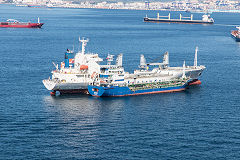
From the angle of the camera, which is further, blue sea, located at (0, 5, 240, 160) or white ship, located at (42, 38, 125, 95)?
white ship, located at (42, 38, 125, 95)

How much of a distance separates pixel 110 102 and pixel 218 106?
17.6 metres

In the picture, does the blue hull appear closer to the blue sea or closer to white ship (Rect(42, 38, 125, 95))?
the blue sea

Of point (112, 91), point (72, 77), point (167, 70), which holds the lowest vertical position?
point (112, 91)

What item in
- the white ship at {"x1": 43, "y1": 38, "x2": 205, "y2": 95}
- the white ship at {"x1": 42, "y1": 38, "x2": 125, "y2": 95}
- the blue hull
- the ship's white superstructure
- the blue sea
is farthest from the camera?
the white ship at {"x1": 43, "y1": 38, "x2": 205, "y2": 95}

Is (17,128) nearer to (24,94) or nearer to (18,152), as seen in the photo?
(18,152)

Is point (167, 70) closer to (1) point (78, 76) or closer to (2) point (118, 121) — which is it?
(1) point (78, 76)

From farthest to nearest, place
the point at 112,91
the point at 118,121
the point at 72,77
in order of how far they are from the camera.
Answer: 1. the point at 72,77
2. the point at 112,91
3. the point at 118,121

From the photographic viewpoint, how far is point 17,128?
58500 mm

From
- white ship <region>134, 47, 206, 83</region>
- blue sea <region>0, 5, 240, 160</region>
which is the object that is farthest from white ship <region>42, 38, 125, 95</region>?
white ship <region>134, 47, 206, 83</region>

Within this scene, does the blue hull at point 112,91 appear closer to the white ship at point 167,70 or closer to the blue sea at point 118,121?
the blue sea at point 118,121

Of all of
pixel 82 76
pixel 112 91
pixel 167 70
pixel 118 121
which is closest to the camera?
pixel 118 121

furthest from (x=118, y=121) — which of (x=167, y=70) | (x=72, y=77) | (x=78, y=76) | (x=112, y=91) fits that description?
(x=167, y=70)

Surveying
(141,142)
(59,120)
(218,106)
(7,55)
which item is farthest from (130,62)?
(141,142)

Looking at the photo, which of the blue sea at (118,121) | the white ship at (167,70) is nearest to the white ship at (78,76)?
the blue sea at (118,121)
